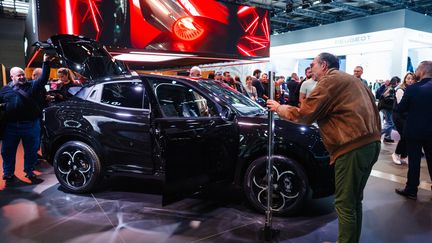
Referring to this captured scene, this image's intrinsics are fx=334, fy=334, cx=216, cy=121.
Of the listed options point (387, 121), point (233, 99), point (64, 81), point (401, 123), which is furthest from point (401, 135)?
point (64, 81)

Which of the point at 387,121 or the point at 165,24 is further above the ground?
the point at 165,24

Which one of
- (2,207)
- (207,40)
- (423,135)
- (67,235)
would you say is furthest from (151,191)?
(207,40)

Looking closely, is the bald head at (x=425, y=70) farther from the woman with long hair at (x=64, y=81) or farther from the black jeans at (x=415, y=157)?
the woman with long hair at (x=64, y=81)

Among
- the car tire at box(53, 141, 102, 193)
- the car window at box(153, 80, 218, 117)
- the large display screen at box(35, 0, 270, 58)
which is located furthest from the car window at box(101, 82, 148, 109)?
the large display screen at box(35, 0, 270, 58)

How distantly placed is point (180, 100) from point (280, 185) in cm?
145

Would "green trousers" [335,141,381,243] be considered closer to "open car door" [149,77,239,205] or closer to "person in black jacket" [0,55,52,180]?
"open car door" [149,77,239,205]

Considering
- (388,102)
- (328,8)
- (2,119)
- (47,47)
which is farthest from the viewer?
(328,8)

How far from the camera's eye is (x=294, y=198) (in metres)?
3.44

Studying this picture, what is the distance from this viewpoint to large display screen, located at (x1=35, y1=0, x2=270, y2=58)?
9578mm

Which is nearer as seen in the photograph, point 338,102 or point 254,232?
point 338,102

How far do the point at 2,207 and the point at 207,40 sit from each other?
32.2 feet

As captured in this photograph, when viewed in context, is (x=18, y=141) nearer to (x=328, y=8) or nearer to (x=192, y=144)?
(x=192, y=144)

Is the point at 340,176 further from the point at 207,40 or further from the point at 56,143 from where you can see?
the point at 207,40

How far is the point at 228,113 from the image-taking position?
11.5 ft
